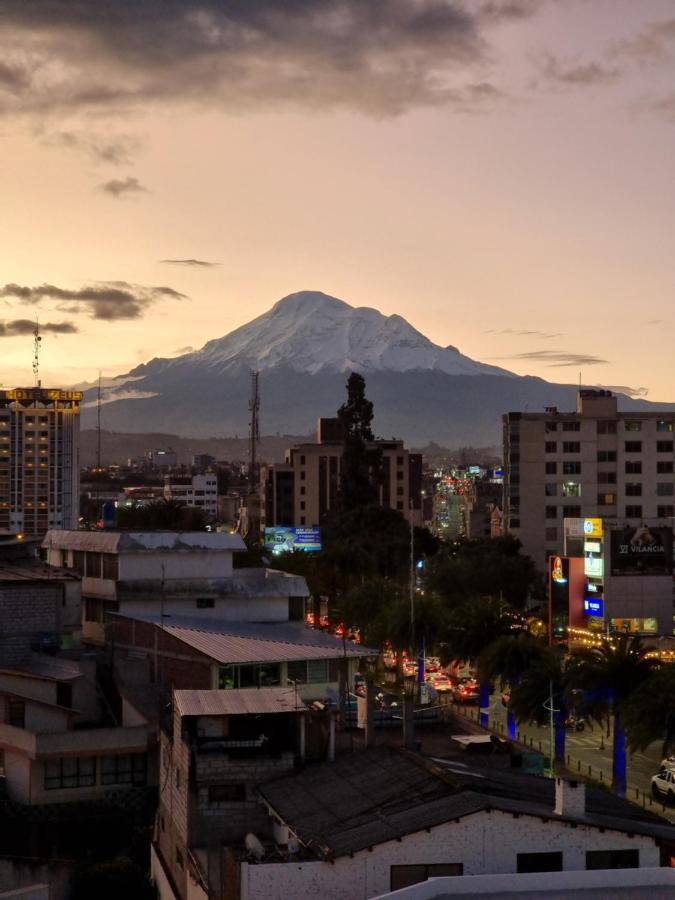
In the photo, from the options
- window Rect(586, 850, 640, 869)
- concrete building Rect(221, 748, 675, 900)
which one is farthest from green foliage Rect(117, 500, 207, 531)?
window Rect(586, 850, 640, 869)

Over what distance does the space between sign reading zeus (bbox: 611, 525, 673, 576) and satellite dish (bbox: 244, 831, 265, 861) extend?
67906 millimetres

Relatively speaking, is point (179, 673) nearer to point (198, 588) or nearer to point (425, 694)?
point (198, 588)

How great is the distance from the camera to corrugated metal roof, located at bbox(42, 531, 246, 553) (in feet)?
210

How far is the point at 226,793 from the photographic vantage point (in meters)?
33.2

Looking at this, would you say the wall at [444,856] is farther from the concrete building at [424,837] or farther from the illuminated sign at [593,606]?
the illuminated sign at [593,606]

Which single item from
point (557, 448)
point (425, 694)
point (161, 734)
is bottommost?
point (425, 694)

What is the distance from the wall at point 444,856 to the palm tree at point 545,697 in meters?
24.6

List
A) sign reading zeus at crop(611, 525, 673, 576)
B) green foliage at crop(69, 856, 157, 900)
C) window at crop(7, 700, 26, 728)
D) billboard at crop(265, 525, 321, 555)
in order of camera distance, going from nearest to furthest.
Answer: green foliage at crop(69, 856, 157, 900) < window at crop(7, 700, 26, 728) < sign reading zeus at crop(611, 525, 673, 576) < billboard at crop(265, 525, 321, 555)

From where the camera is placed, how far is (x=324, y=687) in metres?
53.8

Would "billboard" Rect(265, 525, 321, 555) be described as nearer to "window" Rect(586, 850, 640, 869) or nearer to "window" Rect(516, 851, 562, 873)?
"window" Rect(586, 850, 640, 869)

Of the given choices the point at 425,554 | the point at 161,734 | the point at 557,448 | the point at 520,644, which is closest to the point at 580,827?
the point at 161,734

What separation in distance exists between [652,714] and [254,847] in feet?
72.2

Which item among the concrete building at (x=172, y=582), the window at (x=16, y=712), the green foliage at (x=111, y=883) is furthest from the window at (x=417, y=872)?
the concrete building at (x=172, y=582)

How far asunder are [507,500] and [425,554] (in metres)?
16.4
